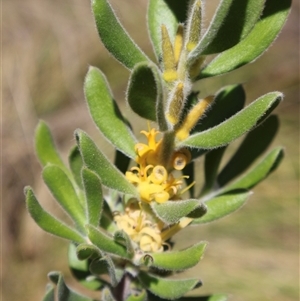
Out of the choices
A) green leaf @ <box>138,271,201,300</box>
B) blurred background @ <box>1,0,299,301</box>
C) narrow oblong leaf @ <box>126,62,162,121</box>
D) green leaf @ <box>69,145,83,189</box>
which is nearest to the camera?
narrow oblong leaf @ <box>126,62,162,121</box>

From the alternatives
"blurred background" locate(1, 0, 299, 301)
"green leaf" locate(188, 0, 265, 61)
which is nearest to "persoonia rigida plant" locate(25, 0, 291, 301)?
"green leaf" locate(188, 0, 265, 61)

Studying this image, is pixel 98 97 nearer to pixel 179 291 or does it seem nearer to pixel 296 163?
pixel 179 291

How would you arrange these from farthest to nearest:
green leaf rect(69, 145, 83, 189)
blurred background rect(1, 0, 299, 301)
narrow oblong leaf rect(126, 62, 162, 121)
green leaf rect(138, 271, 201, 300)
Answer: blurred background rect(1, 0, 299, 301) → green leaf rect(69, 145, 83, 189) → green leaf rect(138, 271, 201, 300) → narrow oblong leaf rect(126, 62, 162, 121)

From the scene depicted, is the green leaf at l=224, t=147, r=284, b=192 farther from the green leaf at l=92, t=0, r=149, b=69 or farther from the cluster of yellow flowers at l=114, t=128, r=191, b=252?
the green leaf at l=92, t=0, r=149, b=69

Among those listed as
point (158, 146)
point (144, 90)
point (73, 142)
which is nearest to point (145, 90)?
point (144, 90)

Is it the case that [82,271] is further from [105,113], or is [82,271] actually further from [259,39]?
[259,39]

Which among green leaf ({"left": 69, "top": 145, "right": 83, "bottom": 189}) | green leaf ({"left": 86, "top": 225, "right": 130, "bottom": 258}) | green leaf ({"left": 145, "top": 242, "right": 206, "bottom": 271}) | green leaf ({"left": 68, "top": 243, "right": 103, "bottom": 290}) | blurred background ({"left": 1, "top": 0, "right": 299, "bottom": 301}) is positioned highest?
green leaf ({"left": 69, "top": 145, "right": 83, "bottom": 189})

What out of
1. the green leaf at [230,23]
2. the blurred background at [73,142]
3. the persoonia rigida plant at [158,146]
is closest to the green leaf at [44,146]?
the persoonia rigida plant at [158,146]

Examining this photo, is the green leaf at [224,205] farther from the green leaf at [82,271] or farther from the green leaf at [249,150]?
the green leaf at [82,271]
